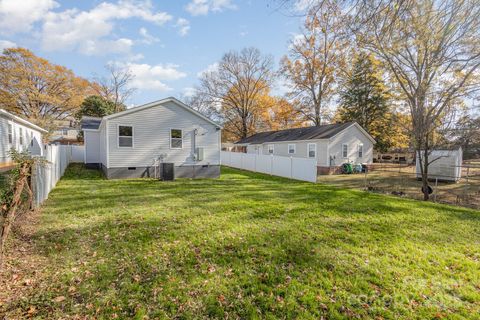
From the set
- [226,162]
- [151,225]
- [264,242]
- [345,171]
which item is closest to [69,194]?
[151,225]

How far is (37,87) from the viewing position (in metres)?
26.8

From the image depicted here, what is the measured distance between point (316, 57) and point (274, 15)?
2528 centimetres

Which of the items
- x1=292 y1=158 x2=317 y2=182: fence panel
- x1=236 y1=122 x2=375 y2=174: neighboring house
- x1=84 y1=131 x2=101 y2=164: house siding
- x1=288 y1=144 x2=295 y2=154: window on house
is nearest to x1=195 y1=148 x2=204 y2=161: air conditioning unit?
x1=292 y1=158 x2=317 y2=182: fence panel

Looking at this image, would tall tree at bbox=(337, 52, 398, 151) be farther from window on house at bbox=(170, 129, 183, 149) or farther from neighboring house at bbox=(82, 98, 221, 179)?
window on house at bbox=(170, 129, 183, 149)

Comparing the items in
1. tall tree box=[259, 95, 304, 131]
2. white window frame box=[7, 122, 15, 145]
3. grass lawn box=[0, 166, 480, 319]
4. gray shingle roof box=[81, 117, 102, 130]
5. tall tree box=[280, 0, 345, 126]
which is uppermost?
tall tree box=[280, 0, 345, 126]

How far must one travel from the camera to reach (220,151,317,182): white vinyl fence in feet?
42.5

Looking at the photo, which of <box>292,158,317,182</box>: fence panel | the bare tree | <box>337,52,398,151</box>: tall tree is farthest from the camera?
the bare tree

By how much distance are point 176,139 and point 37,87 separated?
2493cm

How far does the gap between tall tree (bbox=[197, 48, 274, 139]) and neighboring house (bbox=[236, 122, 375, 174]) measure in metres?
11.6

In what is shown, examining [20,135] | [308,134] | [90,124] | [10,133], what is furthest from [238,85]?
[10,133]

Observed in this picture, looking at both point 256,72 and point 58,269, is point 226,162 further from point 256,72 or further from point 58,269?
point 58,269

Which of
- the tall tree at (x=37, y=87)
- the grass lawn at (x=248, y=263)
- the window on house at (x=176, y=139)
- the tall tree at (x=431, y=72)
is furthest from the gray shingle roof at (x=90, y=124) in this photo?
the tall tree at (x=431, y=72)

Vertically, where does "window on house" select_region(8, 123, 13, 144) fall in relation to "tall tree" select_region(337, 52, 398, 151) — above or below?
below

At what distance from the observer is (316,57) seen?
26.3 meters
